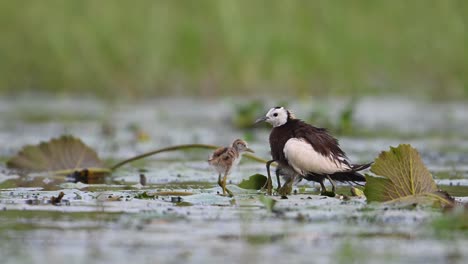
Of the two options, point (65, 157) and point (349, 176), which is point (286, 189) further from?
point (65, 157)

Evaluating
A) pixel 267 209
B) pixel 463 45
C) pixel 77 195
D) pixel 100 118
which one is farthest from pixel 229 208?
pixel 463 45

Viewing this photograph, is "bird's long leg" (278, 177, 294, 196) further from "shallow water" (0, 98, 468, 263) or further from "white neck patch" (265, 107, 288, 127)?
"white neck patch" (265, 107, 288, 127)

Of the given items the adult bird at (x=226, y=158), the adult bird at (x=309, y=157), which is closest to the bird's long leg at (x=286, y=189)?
→ the adult bird at (x=309, y=157)

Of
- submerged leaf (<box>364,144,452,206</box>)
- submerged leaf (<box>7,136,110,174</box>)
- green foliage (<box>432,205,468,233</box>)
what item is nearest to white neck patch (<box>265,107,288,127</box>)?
submerged leaf (<box>364,144,452,206</box>)

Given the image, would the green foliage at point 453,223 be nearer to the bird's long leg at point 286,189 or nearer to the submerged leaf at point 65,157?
the bird's long leg at point 286,189

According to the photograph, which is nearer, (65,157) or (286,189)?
(286,189)

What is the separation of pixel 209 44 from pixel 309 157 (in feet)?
39.7

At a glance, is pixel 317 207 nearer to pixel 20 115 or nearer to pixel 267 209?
pixel 267 209

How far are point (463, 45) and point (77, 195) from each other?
14.9m

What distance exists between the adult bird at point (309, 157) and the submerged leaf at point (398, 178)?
670mm

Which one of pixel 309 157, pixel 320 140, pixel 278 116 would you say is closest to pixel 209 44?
pixel 278 116

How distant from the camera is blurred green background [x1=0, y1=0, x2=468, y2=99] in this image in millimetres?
20328

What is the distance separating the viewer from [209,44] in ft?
66.5

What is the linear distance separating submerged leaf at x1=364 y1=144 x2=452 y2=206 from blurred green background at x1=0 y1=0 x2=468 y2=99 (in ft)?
41.8
